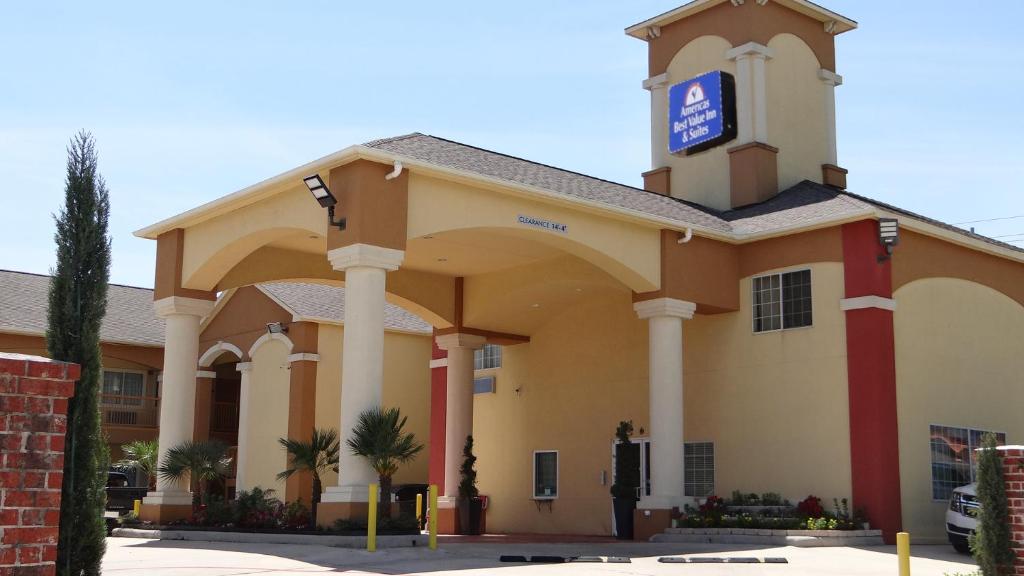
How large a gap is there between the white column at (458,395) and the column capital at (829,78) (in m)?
11.1

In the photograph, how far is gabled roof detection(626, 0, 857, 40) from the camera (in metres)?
28.6

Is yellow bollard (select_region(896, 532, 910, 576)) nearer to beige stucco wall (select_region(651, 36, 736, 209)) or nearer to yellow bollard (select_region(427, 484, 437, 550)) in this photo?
yellow bollard (select_region(427, 484, 437, 550))

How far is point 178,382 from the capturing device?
876 inches

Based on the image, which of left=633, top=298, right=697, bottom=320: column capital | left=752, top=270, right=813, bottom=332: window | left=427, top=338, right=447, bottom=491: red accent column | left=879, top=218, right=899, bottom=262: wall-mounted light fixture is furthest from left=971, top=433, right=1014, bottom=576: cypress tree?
left=427, top=338, right=447, bottom=491: red accent column

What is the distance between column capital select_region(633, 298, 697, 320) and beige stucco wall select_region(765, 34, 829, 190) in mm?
6767

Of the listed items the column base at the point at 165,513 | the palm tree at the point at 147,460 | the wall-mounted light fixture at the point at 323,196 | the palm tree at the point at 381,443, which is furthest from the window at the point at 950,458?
the palm tree at the point at 147,460

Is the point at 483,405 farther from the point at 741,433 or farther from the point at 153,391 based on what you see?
the point at 153,391

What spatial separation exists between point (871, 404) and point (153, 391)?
2651 cm

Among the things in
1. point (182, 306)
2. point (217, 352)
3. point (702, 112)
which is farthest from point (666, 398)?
point (217, 352)

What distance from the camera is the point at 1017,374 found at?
2431 cm

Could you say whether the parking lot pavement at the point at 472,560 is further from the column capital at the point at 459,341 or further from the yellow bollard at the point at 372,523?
the column capital at the point at 459,341

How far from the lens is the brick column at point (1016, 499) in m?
10.8

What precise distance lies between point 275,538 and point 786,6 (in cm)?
1857

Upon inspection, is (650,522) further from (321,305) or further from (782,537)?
(321,305)
